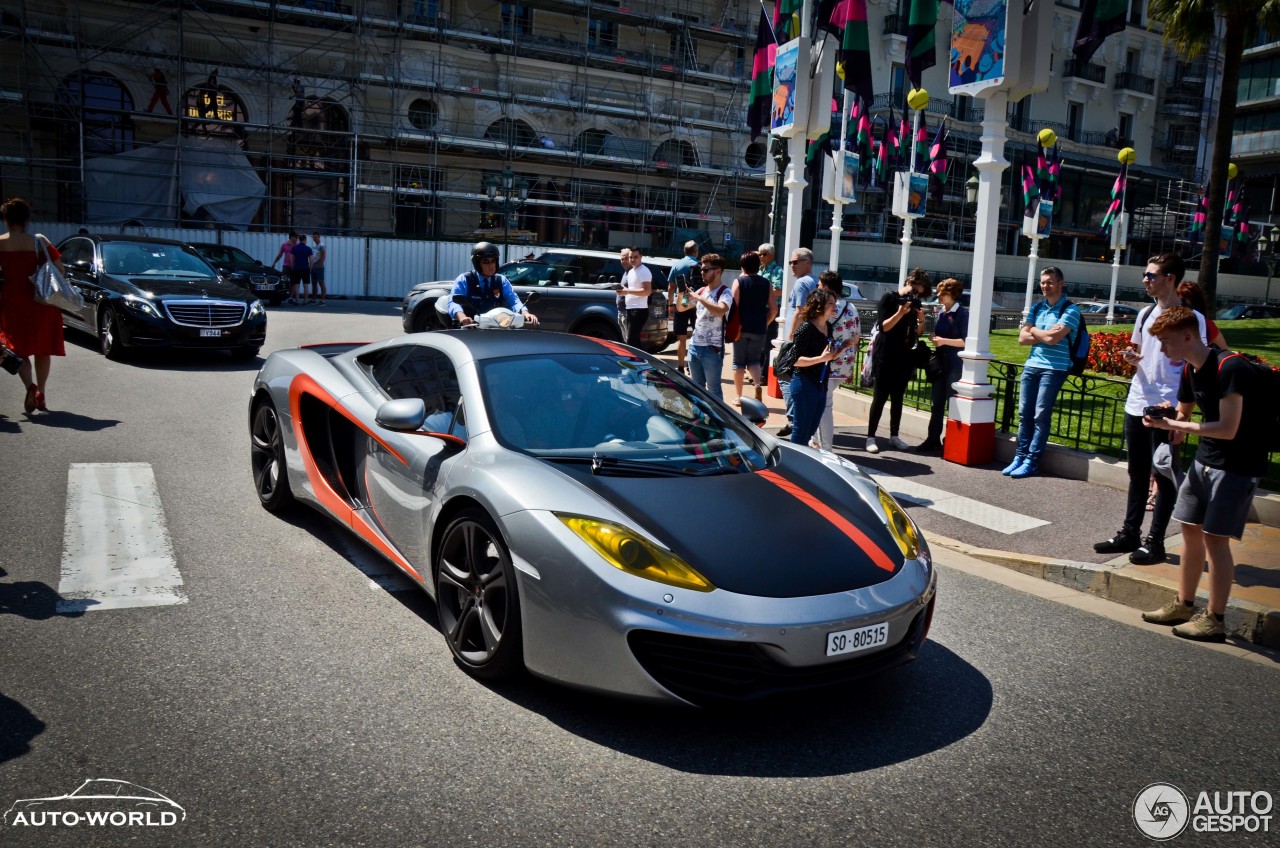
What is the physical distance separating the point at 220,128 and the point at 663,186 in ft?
49.9

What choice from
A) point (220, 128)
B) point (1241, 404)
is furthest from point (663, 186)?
point (1241, 404)

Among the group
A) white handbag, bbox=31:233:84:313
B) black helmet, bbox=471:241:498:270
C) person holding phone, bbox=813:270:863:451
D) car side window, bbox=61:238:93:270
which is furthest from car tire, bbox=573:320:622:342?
white handbag, bbox=31:233:84:313

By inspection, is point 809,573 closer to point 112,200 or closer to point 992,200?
point 992,200

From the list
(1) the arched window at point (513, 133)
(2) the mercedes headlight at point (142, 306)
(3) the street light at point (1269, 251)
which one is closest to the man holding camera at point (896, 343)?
(2) the mercedes headlight at point (142, 306)

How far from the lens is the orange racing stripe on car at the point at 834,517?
408 centimetres

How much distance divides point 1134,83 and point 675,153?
3324 cm

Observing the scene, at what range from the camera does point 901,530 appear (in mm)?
4445

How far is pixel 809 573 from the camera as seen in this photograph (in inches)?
150

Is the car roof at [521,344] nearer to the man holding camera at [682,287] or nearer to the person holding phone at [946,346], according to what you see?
the person holding phone at [946,346]

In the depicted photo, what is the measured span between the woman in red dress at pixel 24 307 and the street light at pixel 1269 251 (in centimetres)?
4943

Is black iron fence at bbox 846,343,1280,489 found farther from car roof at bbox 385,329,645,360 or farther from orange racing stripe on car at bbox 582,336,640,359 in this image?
car roof at bbox 385,329,645,360

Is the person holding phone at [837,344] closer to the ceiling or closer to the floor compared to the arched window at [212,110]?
closer to the floor

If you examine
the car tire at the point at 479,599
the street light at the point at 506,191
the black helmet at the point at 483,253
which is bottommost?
the car tire at the point at 479,599

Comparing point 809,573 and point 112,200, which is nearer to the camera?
Result: point 809,573
